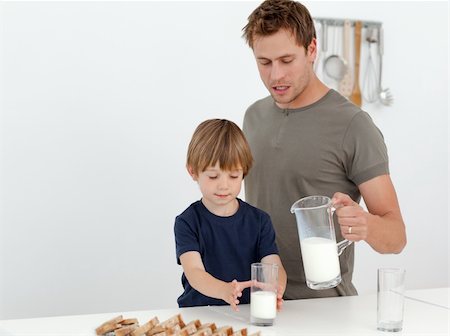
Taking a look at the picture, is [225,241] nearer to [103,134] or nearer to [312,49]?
[312,49]

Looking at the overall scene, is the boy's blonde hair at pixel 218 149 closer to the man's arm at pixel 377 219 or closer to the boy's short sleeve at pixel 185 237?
the boy's short sleeve at pixel 185 237

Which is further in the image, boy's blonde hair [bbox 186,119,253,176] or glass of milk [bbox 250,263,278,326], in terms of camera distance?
boy's blonde hair [bbox 186,119,253,176]

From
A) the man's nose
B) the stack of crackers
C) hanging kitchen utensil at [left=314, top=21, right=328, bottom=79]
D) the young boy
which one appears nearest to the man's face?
the man's nose

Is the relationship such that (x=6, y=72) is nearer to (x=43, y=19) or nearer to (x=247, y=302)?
(x=43, y=19)

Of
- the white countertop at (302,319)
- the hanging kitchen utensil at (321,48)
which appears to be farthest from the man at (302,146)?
the hanging kitchen utensil at (321,48)

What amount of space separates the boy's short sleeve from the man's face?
1.66 ft

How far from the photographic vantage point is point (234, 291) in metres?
1.89

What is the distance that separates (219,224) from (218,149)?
23 cm

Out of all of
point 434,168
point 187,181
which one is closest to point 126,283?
point 187,181

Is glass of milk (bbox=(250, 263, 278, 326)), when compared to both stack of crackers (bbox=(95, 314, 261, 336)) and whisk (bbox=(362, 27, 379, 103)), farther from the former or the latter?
whisk (bbox=(362, 27, 379, 103))

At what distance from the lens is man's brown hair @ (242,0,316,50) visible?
7.54 feet

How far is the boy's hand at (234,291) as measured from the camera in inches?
74.4

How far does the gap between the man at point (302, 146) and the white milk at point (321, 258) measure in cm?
31

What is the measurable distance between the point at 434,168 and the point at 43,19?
212 cm
